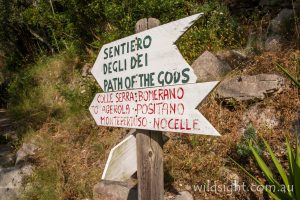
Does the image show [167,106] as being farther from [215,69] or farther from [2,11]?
[2,11]

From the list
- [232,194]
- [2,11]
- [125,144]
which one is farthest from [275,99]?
[2,11]

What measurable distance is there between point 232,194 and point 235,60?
2.47 m

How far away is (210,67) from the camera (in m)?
5.05

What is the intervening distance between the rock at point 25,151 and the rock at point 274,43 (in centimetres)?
411

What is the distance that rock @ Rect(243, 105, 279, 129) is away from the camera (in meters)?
4.11

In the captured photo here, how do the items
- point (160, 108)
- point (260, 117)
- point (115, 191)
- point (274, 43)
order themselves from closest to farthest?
1. point (160, 108)
2. point (115, 191)
3. point (260, 117)
4. point (274, 43)

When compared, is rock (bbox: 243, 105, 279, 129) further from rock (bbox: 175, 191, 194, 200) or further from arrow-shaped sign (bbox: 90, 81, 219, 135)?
arrow-shaped sign (bbox: 90, 81, 219, 135)

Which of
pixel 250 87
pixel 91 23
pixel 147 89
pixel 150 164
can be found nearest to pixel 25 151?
pixel 91 23

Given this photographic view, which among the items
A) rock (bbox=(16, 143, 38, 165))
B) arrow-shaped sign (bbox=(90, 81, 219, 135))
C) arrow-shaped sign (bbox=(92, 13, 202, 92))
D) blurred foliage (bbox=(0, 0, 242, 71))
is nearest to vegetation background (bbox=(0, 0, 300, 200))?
blurred foliage (bbox=(0, 0, 242, 71))

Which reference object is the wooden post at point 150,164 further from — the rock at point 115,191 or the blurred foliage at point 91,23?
the blurred foliage at point 91,23

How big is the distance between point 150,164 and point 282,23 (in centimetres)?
429

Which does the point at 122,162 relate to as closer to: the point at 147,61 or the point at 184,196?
the point at 147,61

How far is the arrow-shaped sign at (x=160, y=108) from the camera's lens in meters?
1.92

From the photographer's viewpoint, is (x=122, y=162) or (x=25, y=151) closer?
(x=122, y=162)
